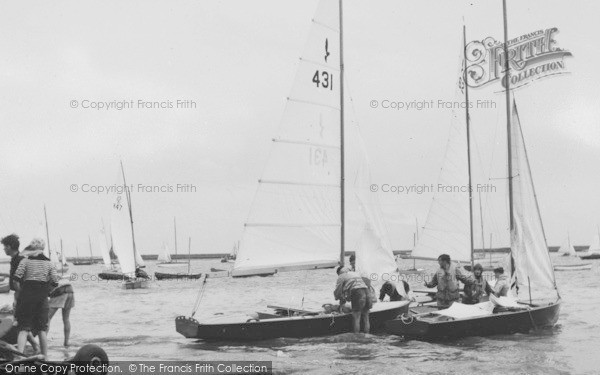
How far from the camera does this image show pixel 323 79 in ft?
58.7

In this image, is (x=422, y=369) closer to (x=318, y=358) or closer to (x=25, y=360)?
(x=318, y=358)

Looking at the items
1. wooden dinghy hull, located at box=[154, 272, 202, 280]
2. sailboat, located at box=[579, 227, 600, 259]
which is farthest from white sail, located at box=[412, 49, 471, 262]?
sailboat, located at box=[579, 227, 600, 259]

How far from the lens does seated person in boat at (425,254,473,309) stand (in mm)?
16438

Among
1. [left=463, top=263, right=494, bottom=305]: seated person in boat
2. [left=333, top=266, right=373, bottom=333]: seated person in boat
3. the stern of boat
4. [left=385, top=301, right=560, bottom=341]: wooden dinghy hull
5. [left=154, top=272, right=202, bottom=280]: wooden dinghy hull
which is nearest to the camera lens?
the stern of boat

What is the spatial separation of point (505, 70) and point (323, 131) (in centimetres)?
646

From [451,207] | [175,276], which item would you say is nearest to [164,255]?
[175,276]

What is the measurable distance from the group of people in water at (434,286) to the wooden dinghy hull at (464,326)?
0.71 m

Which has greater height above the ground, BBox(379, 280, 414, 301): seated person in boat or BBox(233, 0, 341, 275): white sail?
BBox(233, 0, 341, 275): white sail

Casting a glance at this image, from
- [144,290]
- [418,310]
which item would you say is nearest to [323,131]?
[418,310]

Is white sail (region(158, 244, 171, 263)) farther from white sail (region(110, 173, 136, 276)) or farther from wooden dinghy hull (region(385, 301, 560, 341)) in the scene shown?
wooden dinghy hull (region(385, 301, 560, 341))

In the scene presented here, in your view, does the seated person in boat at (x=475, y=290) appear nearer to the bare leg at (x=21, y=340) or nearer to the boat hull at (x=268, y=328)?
the boat hull at (x=268, y=328)

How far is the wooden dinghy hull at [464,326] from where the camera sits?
14.9m

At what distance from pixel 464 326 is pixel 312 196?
16.2 ft

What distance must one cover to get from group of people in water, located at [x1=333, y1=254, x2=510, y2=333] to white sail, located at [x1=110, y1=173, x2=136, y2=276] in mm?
33429
